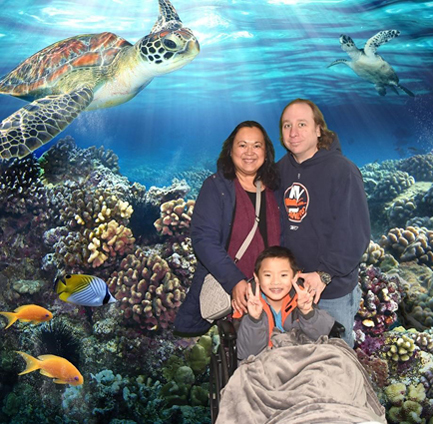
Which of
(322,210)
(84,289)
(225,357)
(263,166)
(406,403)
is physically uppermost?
(263,166)

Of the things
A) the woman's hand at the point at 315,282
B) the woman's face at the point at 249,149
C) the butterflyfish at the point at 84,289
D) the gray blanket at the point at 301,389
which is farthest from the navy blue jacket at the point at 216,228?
the butterflyfish at the point at 84,289

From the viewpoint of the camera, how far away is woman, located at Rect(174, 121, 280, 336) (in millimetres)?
1799

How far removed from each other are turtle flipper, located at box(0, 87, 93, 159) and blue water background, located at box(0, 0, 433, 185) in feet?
0.52

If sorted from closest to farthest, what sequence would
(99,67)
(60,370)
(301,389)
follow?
(301,389), (60,370), (99,67)

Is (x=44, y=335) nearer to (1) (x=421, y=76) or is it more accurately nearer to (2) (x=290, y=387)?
(2) (x=290, y=387)

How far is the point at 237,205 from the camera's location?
1900mm

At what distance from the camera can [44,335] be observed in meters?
2.96

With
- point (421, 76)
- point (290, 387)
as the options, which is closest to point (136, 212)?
point (290, 387)

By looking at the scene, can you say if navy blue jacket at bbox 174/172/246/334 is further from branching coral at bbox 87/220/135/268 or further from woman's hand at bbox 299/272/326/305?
branching coral at bbox 87/220/135/268

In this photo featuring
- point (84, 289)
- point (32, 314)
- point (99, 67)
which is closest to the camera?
point (84, 289)

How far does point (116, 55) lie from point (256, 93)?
3.76 ft

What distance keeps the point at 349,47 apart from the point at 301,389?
2685mm

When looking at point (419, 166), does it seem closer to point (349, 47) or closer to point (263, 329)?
point (349, 47)

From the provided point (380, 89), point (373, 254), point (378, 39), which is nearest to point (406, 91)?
point (380, 89)
